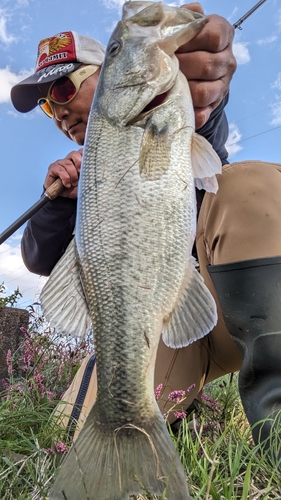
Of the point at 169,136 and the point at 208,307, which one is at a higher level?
the point at 169,136

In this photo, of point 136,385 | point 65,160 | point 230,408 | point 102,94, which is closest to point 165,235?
point 136,385

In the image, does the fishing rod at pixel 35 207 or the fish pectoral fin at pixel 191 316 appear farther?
the fishing rod at pixel 35 207

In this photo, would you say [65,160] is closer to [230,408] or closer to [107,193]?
[107,193]

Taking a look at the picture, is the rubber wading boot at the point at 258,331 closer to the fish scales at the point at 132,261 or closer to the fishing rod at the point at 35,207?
the fish scales at the point at 132,261

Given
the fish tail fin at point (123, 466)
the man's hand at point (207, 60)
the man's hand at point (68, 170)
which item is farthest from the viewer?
the man's hand at point (68, 170)

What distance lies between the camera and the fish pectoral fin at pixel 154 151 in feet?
5.16

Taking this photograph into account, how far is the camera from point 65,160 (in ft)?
9.32

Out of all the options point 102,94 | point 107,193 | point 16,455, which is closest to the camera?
point 107,193

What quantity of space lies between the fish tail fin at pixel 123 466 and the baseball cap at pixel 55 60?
2.89 meters

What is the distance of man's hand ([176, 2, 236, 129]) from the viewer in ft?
6.22

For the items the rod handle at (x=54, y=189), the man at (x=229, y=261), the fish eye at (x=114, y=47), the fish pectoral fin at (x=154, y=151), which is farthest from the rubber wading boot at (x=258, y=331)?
the rod handle at (x=54, y=189)

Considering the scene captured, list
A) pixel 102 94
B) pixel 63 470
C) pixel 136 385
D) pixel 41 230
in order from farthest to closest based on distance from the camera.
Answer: pixel 41 230, pixel 102 94, pixel 136 385, pixel 63 470

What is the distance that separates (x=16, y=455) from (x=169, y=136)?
1.78 meters

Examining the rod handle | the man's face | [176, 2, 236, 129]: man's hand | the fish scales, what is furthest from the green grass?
the man's face
